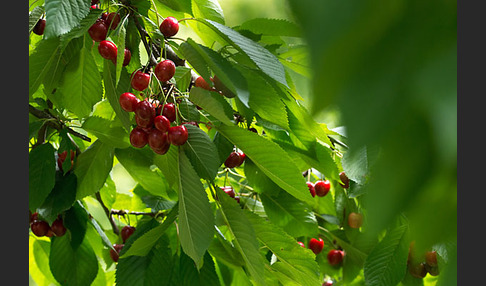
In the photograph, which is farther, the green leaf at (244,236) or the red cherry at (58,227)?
the red cherry at (58,227)

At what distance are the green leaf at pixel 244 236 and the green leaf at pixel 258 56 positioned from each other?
22 centimetres

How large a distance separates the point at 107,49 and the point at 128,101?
0.08 m

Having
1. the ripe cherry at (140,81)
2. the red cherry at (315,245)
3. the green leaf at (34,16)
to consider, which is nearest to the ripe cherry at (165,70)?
the ripe cherry at (140,81)

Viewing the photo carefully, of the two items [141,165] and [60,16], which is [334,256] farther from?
[60,16]

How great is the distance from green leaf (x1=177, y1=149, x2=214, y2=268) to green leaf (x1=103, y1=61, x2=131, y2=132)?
4.3 inches

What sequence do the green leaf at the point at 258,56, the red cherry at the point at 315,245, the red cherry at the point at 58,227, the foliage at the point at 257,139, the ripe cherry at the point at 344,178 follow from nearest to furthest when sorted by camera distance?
1. the foliage at the point at 257,139
2. the green leaf at the point at 258,56
3. the red cherry at the point at 58,227
4. the ripe cherry at the point at 344,178
5. the red cherry at the point at 315,245

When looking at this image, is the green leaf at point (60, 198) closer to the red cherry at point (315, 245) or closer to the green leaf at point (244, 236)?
the green leaf at point (244, 236)

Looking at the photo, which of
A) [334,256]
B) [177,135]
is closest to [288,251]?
[177,135]

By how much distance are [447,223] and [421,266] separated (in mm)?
1017

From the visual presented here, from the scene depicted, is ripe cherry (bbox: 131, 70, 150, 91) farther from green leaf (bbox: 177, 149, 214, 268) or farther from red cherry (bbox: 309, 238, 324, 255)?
red cherry (bbox: 309, 238, 324, 255)

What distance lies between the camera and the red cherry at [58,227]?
1.04 m

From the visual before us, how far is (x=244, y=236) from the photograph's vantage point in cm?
72

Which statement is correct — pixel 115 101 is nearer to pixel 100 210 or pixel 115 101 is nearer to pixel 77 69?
pixel 77 69

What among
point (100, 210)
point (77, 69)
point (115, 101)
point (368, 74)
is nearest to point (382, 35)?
point (368, 74)
